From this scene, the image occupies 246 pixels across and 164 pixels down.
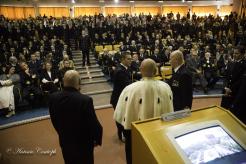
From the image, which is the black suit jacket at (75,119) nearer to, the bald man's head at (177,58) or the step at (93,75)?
the bald man's head at (177,58)

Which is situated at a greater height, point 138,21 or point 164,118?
point 138,21

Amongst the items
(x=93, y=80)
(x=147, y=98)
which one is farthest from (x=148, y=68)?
(x=93, y=80)

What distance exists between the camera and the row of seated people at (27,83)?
583 cm

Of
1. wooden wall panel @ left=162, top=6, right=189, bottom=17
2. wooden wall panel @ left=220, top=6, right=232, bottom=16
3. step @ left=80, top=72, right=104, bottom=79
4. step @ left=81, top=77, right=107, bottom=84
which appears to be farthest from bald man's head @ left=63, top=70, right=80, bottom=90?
wooden wall panel @ left=220, top=6, right=232, bottom=16

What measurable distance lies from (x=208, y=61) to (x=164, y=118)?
22.5 ft

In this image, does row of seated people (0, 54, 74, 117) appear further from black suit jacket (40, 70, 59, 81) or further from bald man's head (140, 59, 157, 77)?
bald man's head (140, 59, 157, 77)

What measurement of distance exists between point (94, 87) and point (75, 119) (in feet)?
18.2

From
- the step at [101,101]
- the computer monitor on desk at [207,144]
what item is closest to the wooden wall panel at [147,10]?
the step at [101,101]

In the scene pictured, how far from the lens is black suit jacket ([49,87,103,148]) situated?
7.15 ft

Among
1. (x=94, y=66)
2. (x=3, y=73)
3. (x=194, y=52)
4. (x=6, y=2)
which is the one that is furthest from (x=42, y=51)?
(x=6, y=2)

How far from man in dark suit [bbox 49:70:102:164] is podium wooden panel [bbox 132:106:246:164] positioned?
2.33ft

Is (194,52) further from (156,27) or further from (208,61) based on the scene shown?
(156,27)

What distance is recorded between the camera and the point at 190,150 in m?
1.34

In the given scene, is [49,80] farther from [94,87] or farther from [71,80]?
[71,80]
